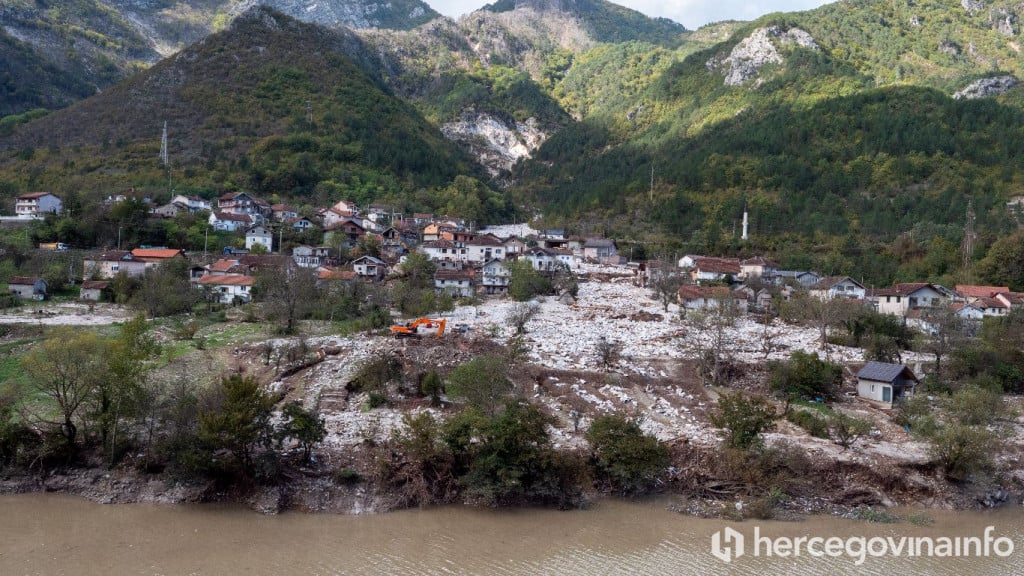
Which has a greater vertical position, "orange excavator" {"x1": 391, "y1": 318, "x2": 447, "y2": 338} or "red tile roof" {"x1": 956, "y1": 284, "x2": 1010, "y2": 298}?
"red tile roof" {"x1": 956, "y1": 284, "x2": 1010, "y2": 298}

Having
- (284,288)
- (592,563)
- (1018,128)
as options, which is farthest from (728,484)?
(1018,128)

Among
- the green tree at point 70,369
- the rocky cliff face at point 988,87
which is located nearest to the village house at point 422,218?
the green tree at point 70,369

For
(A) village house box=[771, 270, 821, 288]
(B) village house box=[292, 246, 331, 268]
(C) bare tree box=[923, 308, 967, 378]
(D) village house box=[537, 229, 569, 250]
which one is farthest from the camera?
(D) village house box=[537, 229, 569, 250]

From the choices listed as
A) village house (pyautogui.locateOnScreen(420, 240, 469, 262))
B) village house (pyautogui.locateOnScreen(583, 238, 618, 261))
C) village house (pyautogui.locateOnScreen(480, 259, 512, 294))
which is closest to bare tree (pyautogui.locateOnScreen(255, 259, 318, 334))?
village house (pyautogui.locateOnScreen(480, 259, 512, 294))

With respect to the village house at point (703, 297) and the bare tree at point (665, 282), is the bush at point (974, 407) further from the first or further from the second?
the bare tree at point (665, 282)

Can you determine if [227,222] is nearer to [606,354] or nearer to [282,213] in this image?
[282,213]

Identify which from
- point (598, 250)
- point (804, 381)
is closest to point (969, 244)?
point (598, 250)

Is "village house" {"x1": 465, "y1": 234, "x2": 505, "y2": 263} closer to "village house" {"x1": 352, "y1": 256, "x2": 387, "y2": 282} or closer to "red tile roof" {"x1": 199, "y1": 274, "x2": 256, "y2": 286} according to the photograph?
"village house" {"x1": 352, "y1": 256, "x2": 387, "y2": 282}
